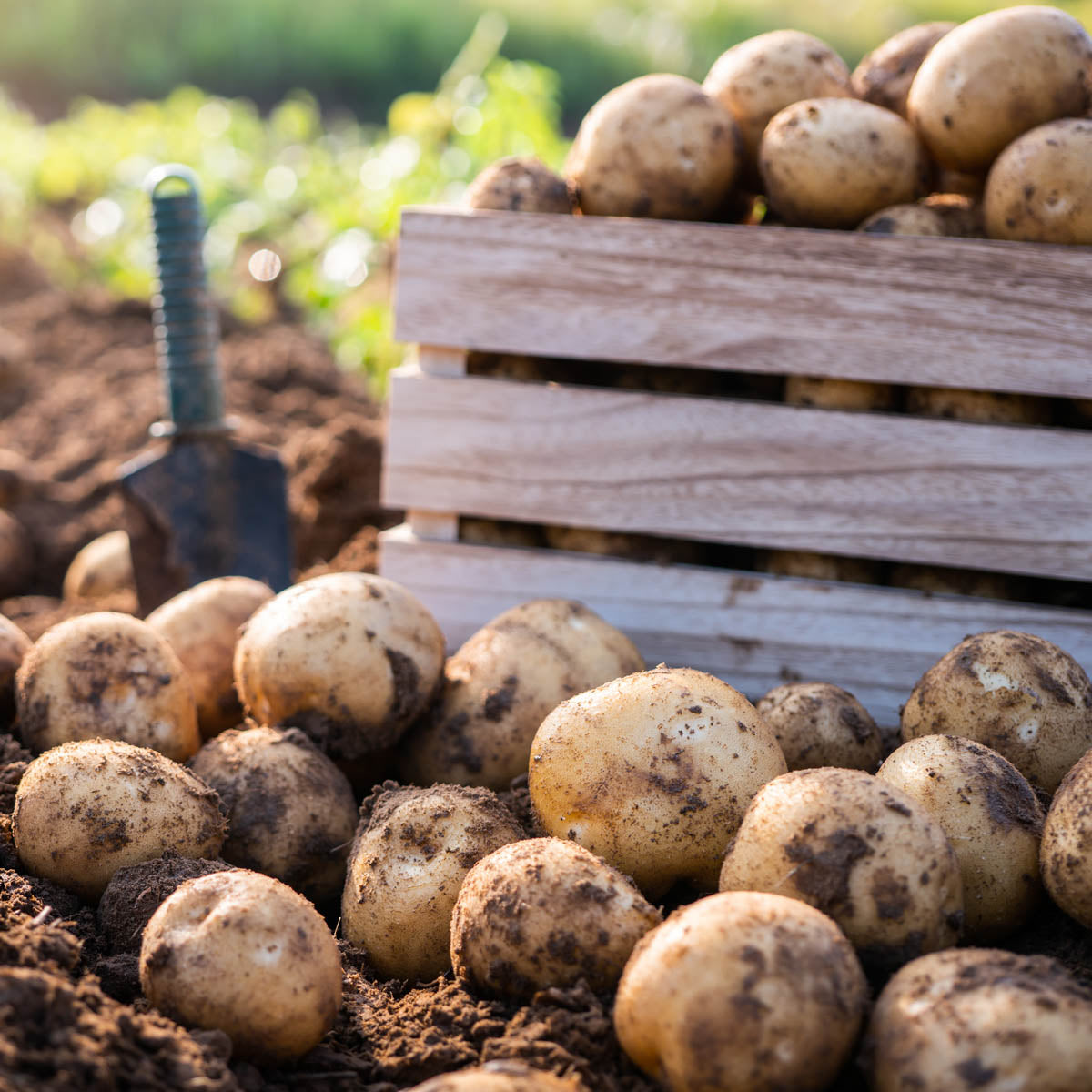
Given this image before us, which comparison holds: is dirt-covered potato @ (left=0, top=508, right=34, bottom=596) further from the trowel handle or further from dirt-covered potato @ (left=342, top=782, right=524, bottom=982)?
dirt-covered potato @ (left=342, top=782, right=524, bottom=982)

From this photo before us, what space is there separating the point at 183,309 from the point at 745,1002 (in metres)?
2.36

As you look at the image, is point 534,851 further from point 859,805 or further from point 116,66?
point 116,66

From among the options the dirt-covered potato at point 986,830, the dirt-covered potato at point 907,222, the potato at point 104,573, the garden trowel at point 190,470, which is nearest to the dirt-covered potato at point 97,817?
the dirt-covered potato at point 986,830

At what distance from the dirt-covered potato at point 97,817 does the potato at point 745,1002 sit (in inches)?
30.2

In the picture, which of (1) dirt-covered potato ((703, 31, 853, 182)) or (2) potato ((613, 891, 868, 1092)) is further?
(1) dirt-covered potato ((703, 31, 853, 182))

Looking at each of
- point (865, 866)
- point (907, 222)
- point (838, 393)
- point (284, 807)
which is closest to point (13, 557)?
point (284, 807)

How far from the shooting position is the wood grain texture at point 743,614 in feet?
7.50

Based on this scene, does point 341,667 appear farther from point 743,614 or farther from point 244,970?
point 743,614

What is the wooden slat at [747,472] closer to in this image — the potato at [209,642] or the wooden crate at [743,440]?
the wooden crate at [743,440]

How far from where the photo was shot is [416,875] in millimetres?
1653

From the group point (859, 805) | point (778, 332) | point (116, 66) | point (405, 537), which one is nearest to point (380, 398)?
point (405, 537)

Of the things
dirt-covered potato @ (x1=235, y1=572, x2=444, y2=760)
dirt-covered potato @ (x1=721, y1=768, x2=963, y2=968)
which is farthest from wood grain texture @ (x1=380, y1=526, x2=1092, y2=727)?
dirt-covered potato @ (x1=721, y1=768, x2=963, y2=968)

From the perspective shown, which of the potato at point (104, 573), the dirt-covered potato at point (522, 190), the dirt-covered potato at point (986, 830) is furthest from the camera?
the potato at point (104, 573)

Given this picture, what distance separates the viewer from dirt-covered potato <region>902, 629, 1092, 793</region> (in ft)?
5.76
